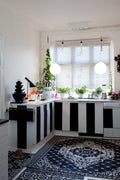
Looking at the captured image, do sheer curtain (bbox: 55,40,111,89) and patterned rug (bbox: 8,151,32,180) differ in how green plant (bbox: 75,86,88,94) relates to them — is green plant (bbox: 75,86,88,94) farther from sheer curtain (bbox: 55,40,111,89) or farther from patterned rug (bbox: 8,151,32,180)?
patterned rug (bbox: 8,151,32,180)

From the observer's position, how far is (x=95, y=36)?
16.2ft

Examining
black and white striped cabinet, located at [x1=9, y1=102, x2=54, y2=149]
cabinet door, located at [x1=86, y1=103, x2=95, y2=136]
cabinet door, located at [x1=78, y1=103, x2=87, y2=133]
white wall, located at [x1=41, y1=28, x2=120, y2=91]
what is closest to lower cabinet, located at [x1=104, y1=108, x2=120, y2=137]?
cabinet door, located at [x1=86, y1=103, x2=95, y2=136]

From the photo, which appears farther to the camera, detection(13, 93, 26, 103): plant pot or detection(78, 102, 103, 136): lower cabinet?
detection(78, 102, 103, 136): lower cabinet

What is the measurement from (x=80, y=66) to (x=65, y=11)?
176 cm

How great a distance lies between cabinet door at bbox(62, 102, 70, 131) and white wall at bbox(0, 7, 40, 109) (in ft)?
3.80

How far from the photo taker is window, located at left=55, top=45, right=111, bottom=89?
503cm

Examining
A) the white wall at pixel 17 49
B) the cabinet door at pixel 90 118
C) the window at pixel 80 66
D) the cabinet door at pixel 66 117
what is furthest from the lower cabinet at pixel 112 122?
the white wall at pixel 17 49

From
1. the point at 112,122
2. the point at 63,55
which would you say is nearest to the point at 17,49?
the point at 63,55

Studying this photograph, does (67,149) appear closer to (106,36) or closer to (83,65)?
(83,65)

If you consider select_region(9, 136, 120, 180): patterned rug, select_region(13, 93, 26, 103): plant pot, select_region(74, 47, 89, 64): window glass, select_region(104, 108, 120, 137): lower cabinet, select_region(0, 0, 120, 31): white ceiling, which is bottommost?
select_region(9, 136, 120, 180): patterned rug

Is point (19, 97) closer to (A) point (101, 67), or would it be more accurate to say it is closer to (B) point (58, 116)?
(B) point (58, 116)

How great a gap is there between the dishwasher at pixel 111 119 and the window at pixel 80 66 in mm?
961

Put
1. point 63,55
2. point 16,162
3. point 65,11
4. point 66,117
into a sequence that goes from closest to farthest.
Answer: point 16,162 < point 65,11 < point 66,117 < point 63,55

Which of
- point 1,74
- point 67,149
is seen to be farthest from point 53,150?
point 1,74
